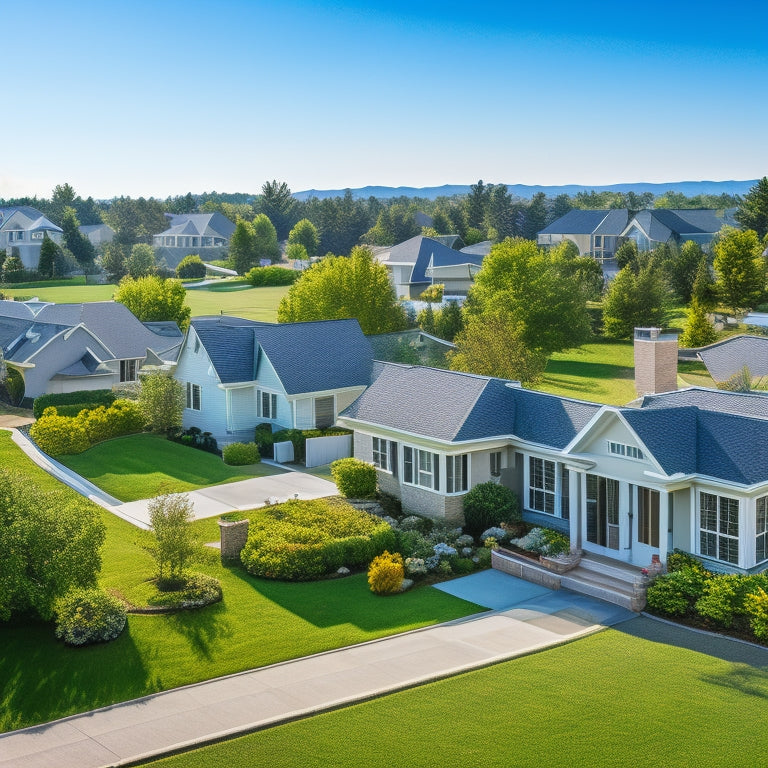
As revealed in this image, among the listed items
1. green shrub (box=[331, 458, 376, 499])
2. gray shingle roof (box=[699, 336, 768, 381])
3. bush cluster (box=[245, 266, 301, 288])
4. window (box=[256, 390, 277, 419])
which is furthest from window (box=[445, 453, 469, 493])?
bush cluster (box=[245, 266, 301, 288])

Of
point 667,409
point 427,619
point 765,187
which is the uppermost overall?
point 765,187

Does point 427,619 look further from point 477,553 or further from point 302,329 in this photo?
point 302,329

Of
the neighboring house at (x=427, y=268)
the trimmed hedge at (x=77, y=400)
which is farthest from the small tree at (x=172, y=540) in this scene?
the neighboring house at (x=427, y=268)

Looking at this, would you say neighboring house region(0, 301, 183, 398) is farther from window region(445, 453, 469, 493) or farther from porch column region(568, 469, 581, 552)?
porch column region(568, 469, 581, 552)

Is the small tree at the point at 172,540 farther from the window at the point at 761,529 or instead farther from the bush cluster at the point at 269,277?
the bush cluster at the point at 269,277

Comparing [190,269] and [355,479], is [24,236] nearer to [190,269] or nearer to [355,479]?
[190,269]

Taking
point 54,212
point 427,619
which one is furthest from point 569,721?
point 54,212

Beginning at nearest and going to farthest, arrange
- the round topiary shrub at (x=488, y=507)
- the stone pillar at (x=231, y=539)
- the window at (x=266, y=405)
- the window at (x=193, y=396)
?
the stone pillar at (x=231, y=539) → the round topiary shrub at (x=488, y=507) → the window at (x=266, y=405) → the window at (x=193, y=396)
